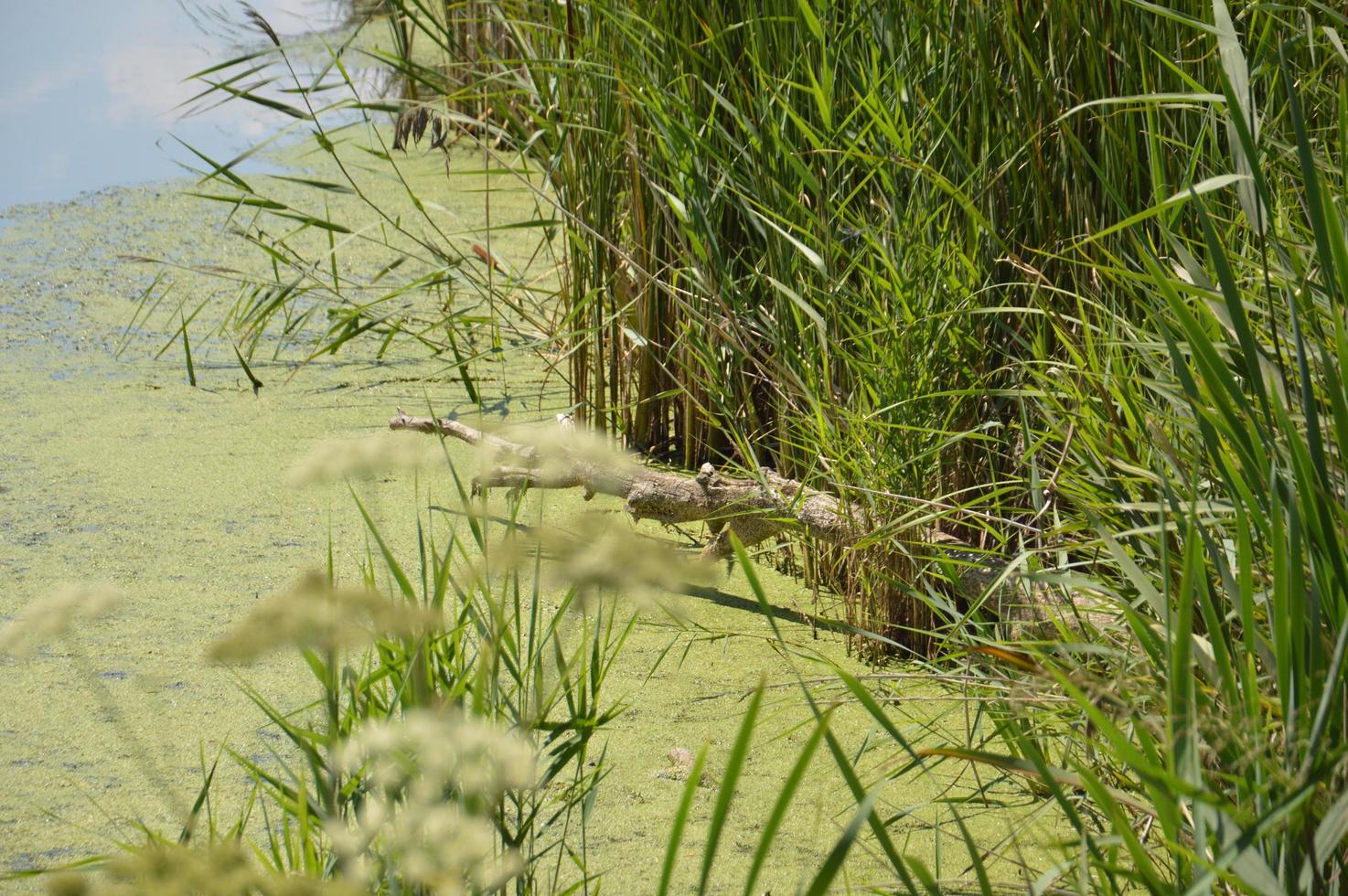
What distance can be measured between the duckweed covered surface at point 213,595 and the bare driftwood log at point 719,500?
0.34 ft

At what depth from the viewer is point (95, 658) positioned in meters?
1.77

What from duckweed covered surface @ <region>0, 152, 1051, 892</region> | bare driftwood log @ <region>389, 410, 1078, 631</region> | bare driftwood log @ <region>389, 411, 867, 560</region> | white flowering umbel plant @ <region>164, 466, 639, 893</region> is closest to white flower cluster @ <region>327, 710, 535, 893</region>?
white flowering umbel plant @ <region>164, 466, 639, 893</region>

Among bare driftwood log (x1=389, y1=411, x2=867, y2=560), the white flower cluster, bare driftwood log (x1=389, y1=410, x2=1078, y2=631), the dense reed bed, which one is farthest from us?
bare driftwood log (x1=389, y1=411, x2=867, y2=560)

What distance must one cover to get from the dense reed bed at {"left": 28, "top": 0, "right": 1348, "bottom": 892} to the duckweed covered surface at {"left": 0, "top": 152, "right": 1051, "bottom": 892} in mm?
80

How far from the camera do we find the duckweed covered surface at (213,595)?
4.53 ft

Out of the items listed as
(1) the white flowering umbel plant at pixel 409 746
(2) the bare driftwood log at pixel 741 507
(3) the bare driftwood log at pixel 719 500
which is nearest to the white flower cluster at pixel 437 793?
(1) the white flowering umbel plant at pixel 409 746

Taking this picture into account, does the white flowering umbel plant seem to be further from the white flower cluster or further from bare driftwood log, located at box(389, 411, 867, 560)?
bare driftwood log, located at box(389, 411, 867, 560)

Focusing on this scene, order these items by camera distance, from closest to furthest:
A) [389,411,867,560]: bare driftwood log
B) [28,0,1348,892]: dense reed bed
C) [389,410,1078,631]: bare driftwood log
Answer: [28,0,1348,892]: dense reed bed, [389,410,1078,631]: bare driftwood log, [389,411,867,560]: bare driftwood log

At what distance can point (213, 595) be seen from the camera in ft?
6.43

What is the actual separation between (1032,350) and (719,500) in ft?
1.81

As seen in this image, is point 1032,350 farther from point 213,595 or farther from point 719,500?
point 213,595

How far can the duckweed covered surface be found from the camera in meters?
1.38

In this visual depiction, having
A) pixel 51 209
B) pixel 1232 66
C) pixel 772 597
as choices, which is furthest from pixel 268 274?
pixel 1232 66

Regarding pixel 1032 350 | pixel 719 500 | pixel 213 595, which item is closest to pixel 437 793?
pixel 1032 350
